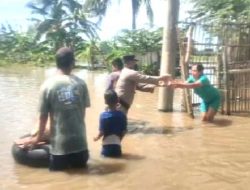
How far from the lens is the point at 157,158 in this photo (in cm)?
773

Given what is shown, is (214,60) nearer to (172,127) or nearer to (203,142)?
(172,127)

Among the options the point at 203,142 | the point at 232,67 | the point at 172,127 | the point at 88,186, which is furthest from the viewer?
the point at 232,67

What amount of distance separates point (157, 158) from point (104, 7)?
30968 mm

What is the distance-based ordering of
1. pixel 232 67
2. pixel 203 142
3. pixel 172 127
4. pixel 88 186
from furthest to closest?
pixel 232 67 → pixel 172 127 → pixel 203 142 → pixel 88 186

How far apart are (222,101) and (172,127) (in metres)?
1.94

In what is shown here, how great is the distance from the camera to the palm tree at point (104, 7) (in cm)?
3641

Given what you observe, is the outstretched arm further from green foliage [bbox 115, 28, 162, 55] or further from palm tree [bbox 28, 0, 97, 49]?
palm tree [bbox 28, 0, 97, 49]

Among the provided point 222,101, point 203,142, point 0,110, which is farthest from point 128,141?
point 0,110

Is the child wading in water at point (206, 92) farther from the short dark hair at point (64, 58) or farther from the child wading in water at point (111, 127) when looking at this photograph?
the short dark hair at point (64, 58)

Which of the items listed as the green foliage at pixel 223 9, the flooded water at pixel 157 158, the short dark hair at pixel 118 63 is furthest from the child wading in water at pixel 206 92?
the green foliage at pixel 223 9

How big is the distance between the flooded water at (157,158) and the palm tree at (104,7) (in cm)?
2486

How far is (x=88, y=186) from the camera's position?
622cm

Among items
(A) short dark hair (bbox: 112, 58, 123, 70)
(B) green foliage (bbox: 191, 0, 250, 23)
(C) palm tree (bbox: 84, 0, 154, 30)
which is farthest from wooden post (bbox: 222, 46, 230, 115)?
(C) palm tree (bbox: 84, 0, 154, 30)

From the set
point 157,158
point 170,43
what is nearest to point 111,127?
point 157,158
